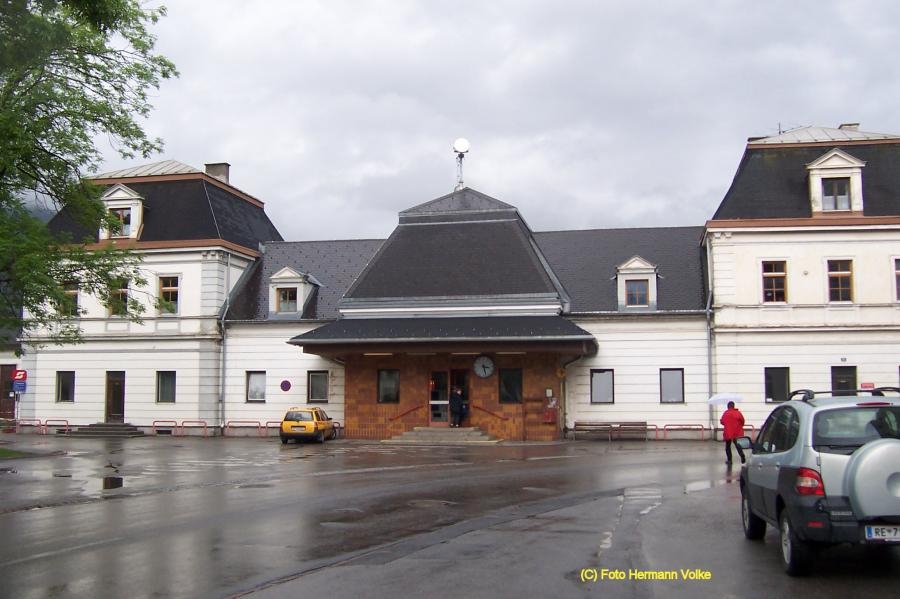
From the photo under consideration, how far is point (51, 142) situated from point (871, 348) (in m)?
29.9

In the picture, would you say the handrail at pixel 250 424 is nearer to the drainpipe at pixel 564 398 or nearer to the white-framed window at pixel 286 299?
the white-framed window at pixel 286 299

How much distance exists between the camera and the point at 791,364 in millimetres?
33344

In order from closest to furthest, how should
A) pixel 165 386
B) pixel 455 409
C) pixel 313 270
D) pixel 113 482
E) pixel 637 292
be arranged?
pixel 113 482
pixel 455 409
pixel 637 292
pixel 165 386
pixel 313 270

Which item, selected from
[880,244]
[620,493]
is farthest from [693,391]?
[620,493]

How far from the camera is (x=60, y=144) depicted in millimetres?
22422

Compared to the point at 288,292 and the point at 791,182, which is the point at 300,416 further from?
the point at 791,182

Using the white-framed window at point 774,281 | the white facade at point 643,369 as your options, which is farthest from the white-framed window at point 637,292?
the white-framed window at point 774,281

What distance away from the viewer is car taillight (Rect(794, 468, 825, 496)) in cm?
819

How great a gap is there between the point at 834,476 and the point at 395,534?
5.97 metres

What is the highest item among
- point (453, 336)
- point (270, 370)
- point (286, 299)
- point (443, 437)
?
point (286, 299)

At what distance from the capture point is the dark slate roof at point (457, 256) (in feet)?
115

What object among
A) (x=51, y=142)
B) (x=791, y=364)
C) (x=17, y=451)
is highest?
(x=51, y=142)

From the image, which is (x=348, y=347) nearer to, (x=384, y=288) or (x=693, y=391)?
(x=384, y=288)

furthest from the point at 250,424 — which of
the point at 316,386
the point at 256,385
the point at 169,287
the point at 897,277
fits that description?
the point at 897,277
